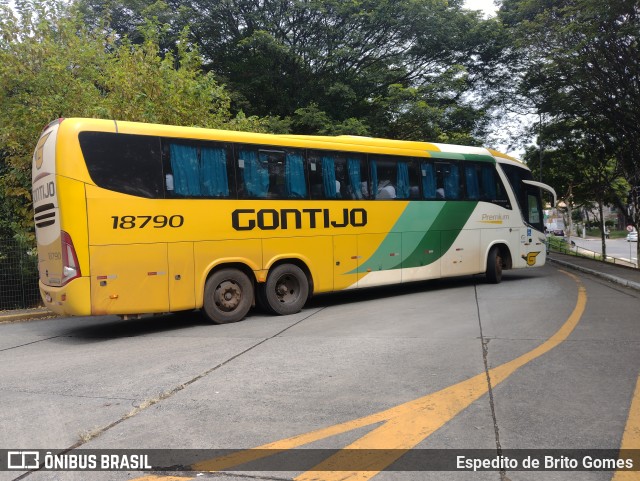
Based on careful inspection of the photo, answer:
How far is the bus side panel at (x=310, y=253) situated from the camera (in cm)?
1005

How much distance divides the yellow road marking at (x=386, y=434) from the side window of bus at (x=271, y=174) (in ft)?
18.6

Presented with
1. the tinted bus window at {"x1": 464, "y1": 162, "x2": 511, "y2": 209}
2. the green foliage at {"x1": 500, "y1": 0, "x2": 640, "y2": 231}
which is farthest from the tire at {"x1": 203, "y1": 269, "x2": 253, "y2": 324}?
the green foliage at {"x1": 500, "y1": 0, "x2": 640, "y2": 231}

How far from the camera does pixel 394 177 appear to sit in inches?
481

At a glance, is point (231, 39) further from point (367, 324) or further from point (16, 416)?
point (16, 416)

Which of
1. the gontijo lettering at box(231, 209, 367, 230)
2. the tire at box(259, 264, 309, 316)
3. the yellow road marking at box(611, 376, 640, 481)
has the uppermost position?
the gontijo lettering at box(231, 209, 367, 230)

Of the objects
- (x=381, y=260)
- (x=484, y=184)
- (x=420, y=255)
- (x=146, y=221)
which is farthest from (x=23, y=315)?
(x=484, y=184)

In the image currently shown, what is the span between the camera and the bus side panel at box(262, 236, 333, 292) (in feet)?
33.0

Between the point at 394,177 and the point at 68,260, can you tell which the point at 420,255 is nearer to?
the point at 394,177

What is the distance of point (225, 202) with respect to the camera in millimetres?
9500

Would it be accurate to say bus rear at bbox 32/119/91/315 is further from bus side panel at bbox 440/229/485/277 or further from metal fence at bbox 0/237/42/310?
bus side panel at bbox 440/229/485/277

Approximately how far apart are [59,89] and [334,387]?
10.8 m

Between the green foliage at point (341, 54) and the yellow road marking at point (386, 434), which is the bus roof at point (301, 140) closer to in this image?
the yellow road marking at point (386, 434)

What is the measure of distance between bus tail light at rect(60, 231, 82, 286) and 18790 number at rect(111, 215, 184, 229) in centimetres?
66

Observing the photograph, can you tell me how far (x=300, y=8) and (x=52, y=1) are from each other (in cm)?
993
